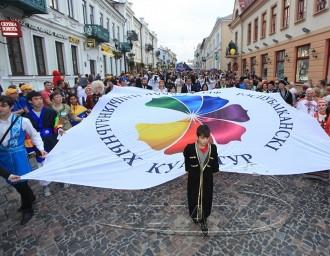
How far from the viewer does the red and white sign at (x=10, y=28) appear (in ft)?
32.4

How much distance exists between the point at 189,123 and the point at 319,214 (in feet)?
7.94

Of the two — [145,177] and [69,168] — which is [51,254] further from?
[145,177]

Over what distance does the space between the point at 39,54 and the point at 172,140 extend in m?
12.9

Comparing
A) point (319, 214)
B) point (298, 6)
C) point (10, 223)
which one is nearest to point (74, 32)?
point (298, 6)

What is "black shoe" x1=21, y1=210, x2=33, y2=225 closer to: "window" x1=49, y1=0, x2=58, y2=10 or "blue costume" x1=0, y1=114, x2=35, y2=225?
"blue costume" x1=0, y1=114, x2=35, y2=225

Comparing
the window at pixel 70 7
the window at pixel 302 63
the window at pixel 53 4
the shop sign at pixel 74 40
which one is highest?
the window at pixel 70 7

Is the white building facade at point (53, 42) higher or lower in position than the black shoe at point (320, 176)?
higher

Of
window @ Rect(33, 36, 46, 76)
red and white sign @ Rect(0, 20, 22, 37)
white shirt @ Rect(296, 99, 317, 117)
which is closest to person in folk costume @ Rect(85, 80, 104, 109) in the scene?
white shirt @ Rect(296, 99, 317, 117)

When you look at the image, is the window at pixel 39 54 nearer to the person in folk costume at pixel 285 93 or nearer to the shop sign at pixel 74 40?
the shop sign at pixel 74 40

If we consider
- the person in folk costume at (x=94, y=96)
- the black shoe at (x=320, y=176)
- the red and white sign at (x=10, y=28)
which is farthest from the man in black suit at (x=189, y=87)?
the red and white sign at (x=10, y=28)

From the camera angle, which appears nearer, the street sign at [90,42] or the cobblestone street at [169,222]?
the cobblestone street at [169,222]

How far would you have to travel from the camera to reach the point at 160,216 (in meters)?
4.07

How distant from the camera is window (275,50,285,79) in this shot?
18.3 meters

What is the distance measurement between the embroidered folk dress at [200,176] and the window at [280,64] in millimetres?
16962
